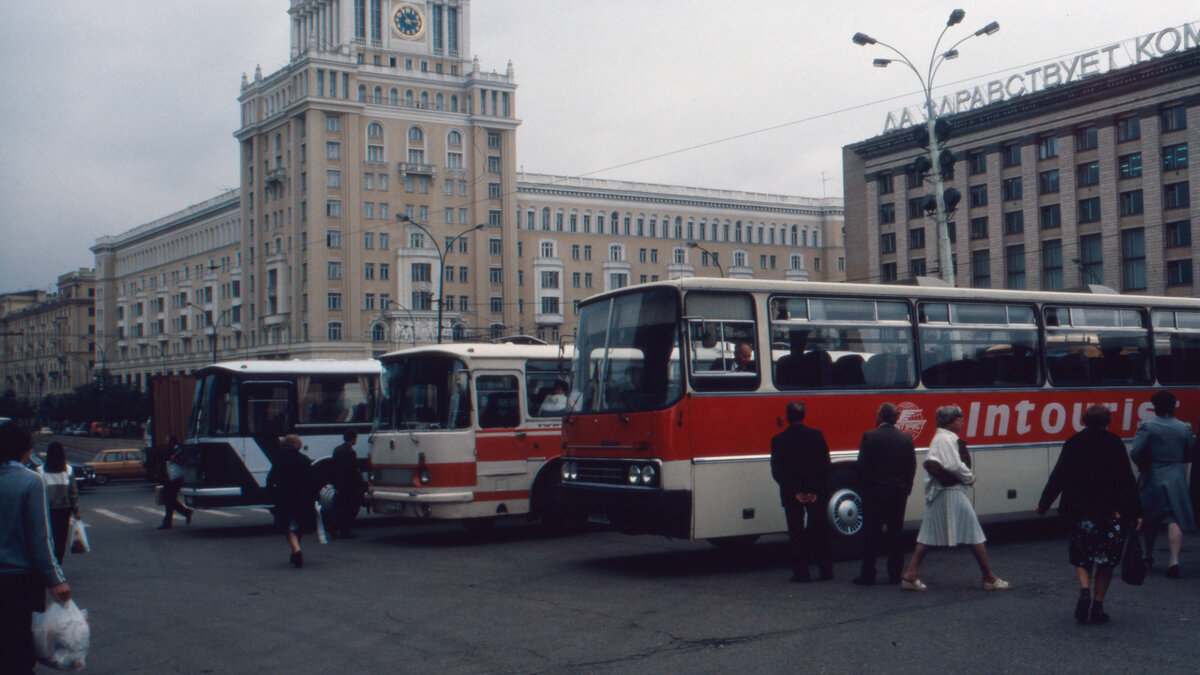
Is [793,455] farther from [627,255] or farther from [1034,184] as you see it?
[627,255]

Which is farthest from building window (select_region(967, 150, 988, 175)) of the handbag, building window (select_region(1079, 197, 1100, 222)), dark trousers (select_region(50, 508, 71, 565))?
dark trousers (select_region(50, 508, 71, 565))

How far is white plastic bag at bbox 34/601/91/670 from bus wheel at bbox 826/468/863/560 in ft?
27.2

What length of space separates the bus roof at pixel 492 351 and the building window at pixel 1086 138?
5397 cm

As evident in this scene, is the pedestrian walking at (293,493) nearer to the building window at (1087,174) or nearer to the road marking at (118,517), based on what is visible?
the road marking at (118,517)

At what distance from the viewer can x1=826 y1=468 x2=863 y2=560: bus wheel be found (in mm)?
12570

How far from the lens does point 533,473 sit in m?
16.4

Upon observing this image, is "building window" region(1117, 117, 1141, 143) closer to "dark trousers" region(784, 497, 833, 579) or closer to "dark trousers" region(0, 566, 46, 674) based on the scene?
"dark trousers" region(784, 497, 833, 579)

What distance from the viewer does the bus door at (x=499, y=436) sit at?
16.0m

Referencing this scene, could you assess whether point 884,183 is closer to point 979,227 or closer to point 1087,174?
point 979,227

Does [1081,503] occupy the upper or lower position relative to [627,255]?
lower

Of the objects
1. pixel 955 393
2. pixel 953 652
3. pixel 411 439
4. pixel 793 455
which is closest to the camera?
pixel 953 652

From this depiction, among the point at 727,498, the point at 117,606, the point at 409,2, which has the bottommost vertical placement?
the point at 117,606

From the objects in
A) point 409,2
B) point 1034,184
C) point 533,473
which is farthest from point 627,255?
point 533,473

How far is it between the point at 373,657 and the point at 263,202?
329 feet
